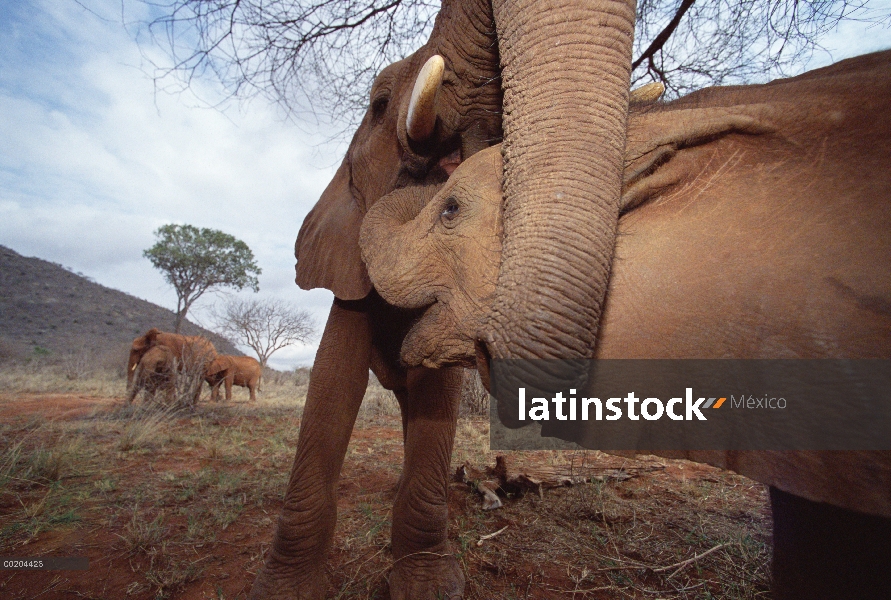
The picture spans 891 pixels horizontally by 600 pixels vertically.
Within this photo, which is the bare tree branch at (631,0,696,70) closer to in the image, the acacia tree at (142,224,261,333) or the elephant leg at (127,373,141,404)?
the elephant leg at (127,373,141,404)

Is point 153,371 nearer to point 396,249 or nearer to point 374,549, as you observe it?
point 374,549

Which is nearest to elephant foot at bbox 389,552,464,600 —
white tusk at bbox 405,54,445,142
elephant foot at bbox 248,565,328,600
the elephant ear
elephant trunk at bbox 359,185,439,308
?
elephant foot at bbox 248,565,328,600

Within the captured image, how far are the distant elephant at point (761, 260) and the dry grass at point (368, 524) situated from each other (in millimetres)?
1494

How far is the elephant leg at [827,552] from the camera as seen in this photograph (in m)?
0.91

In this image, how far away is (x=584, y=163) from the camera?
902 mm

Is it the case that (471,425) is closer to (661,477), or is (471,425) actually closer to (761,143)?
(661,477)

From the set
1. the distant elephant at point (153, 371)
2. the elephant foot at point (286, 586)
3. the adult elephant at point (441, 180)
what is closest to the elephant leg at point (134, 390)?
the distant elephant at point (153, 371)

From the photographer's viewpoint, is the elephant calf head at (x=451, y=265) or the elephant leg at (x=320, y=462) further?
the elephant leg at (x=320, y=462)

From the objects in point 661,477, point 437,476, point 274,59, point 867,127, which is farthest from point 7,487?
point 661,477

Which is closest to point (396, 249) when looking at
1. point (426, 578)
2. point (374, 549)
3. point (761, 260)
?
point (761, 260)

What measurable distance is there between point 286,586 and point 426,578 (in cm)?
70

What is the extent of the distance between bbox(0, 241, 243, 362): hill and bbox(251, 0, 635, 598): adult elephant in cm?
2120

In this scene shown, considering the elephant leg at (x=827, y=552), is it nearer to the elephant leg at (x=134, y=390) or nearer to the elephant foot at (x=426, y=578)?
the elephant foot at (x=426, y=578)

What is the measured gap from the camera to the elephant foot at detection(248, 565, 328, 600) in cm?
207
